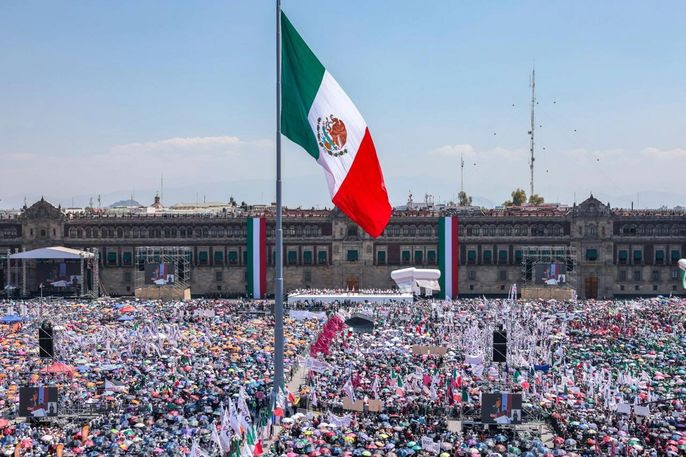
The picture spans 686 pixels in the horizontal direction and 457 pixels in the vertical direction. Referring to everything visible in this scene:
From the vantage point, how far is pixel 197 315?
5941cm

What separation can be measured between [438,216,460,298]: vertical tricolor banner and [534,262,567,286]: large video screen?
7935mm

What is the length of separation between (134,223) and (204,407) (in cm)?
5721

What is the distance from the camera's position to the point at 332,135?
26156mm

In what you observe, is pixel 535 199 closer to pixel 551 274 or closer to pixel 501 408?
pixel 551 274

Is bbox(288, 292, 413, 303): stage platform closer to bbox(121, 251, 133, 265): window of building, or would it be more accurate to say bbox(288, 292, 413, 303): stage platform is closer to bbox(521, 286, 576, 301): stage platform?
bbox(521, 286, 576, 301): stage platform

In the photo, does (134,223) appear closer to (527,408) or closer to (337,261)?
(337,261)

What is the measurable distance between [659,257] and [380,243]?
2692cm

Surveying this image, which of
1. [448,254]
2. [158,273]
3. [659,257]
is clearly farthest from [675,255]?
[158,273]

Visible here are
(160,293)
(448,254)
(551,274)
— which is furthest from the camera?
(448,254)

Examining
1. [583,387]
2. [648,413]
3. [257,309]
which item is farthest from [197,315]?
[648,413]

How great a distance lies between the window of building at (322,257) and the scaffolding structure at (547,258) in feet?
62.2

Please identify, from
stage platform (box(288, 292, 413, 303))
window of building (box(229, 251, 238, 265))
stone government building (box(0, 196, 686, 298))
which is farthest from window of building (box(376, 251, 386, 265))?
stage platform (box(288, 292, 413, 303))

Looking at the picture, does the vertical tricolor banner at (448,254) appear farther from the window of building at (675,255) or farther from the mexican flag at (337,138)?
the mexican flag at (337,138)

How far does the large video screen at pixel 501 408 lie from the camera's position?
3288cm
